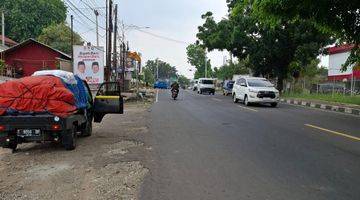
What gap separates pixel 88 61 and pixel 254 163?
78.7 ft

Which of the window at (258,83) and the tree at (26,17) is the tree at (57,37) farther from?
the window at (258,83)

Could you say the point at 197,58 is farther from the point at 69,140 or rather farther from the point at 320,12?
the point at 69,140

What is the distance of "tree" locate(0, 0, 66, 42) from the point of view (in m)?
78.0

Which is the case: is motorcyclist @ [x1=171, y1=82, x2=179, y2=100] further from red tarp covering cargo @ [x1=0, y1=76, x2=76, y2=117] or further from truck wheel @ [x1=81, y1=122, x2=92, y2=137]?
red tarp covering cargo @ [x1=0, y1=76, x2=76, y2=117]

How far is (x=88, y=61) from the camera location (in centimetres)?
3119

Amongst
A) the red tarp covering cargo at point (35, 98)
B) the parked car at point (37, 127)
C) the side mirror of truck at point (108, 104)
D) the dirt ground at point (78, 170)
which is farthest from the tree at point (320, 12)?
the parked car at point (37, 127)

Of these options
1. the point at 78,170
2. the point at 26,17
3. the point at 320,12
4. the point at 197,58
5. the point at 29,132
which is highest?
the point at 26,17

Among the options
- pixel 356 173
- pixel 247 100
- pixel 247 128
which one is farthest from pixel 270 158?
pixel 247 100

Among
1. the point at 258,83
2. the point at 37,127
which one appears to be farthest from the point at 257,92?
the point at 37,127

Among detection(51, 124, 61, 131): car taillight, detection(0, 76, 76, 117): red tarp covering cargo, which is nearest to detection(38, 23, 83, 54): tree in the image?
detection(0, 76, 76, 117): red tarp covering cargo

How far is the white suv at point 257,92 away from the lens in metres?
26.4

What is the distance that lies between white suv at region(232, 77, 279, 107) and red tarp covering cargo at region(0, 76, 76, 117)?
57.2ft

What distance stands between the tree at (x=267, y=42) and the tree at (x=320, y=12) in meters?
18.3

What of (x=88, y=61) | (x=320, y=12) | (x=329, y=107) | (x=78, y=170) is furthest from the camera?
(x=88, y=61)
